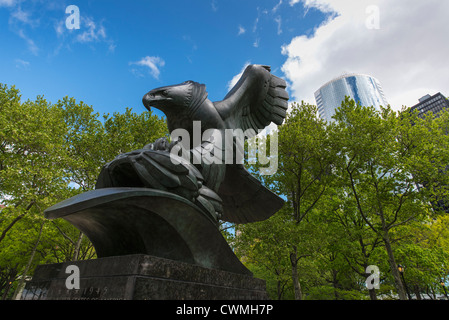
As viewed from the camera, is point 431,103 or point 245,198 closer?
point 245,198

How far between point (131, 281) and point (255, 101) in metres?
4.22

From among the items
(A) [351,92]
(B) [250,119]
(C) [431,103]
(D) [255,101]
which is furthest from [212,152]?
(C) [431,103]

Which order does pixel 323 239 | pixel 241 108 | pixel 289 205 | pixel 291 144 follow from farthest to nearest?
pixel 289 205
pixel 291 144
pixel 323 239
pixel 241 108

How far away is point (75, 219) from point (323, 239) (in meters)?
11.6

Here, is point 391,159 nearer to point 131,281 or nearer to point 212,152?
point 212,152

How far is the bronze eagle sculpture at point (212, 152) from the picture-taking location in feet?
10.8

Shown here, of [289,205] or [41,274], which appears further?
[289,205]

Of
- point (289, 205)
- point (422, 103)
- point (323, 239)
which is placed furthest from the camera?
point (422, 103)

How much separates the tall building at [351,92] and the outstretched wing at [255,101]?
45.5 metres

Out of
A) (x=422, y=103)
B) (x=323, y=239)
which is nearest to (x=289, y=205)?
(x=323, y=239)

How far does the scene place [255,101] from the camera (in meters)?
5.37

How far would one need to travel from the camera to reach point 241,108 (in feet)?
17.2

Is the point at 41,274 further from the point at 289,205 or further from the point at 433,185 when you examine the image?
the point at 433,185


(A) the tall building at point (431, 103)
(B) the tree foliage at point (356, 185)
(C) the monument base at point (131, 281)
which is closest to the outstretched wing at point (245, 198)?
(C) the monument base at point (131, 281)
